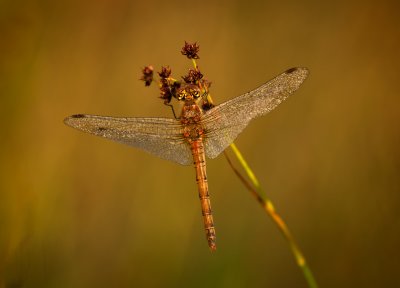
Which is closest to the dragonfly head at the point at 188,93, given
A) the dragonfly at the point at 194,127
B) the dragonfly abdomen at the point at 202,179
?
the dragonfly at the point at 194,127

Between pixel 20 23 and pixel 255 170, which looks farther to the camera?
pixel 255 170

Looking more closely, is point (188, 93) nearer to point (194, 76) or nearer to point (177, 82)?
point (177, 82)

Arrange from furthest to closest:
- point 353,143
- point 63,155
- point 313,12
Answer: point 313,12 < point 63,155 < point 353,143

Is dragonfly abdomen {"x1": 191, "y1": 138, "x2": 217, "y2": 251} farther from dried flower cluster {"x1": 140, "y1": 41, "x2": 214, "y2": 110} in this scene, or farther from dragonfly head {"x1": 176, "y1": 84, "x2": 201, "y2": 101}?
dried flower cluster {"x1": 140, "y1": 41, "x2": 214, "y2": 110}

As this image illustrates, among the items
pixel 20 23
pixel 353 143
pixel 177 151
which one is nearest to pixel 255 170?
pixel 353 143

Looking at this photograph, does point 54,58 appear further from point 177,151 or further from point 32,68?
point 177,151

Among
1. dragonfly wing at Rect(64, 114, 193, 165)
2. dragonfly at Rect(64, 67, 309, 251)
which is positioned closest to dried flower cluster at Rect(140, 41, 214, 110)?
dragonfly at Rect(64, 67, 309, 251)

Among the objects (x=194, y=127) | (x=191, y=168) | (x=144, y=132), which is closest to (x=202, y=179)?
(x=194, y=127)
